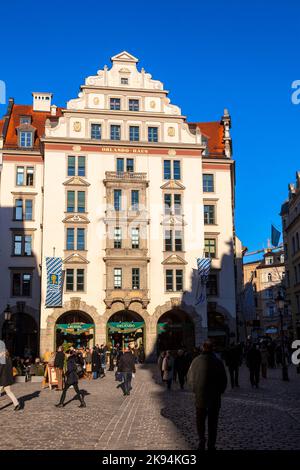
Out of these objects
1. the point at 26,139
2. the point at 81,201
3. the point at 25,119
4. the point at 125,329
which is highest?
the point at 25,119

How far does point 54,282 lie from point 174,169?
14442 millimetres

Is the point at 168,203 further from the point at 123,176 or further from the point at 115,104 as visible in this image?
the point at 115,104

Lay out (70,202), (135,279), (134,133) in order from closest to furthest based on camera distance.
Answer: (135,279) < (70,202) < (134,133)

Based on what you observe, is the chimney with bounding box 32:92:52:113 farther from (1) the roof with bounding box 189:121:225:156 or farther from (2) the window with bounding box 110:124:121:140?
(1) the roof with bounding box 189:121:225:156

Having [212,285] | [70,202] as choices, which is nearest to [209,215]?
[212,285]

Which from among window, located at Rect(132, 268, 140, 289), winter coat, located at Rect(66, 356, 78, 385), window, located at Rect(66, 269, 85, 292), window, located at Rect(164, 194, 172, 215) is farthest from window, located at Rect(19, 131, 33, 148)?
winter coat, located at Rect(66, 356, 78, 385)

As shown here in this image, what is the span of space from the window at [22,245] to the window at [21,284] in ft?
6.27

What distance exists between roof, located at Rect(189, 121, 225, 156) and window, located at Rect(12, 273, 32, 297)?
20.7m

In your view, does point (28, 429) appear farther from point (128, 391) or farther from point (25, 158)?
point (25, 158)

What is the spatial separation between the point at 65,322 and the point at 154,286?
7898 millimetres

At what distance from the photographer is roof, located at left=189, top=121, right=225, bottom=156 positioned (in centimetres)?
5319

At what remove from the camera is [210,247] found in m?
50.2

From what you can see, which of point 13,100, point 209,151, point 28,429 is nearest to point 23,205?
point 13,100

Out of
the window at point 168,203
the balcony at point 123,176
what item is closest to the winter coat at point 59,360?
the balcony at point 123,176
